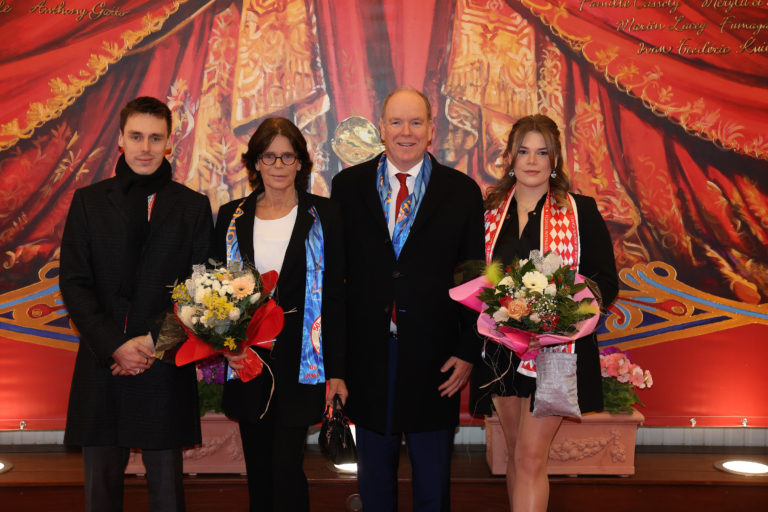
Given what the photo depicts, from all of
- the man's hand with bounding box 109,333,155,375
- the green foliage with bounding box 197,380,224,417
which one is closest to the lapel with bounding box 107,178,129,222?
the man's hand with bounding box 109,333,155,375

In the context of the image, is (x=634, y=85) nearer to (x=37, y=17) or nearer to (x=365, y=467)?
(x=365, y=467)

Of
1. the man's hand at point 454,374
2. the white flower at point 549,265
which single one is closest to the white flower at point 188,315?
the man's hand at point 454,374

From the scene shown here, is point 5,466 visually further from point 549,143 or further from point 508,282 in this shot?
point 549,143

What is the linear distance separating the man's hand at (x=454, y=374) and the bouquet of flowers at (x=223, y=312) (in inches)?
28.4

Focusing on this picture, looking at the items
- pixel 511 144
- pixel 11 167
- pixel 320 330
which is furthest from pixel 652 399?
pixel 11 167

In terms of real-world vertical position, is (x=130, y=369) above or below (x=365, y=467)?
above

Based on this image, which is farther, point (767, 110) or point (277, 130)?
point (767, 110)

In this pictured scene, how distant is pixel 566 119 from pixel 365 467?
101 inches

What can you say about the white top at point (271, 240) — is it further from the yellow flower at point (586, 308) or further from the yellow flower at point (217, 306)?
the yellow flower at point (586, 308)

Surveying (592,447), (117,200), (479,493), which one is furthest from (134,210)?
(592,447)

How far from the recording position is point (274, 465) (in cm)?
279

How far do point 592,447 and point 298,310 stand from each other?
2.04m

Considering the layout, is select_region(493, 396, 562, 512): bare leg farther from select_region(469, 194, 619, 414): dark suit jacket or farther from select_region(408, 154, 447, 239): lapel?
select_region(408, 154, 447, 239): lapel

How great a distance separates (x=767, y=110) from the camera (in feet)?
14.5
